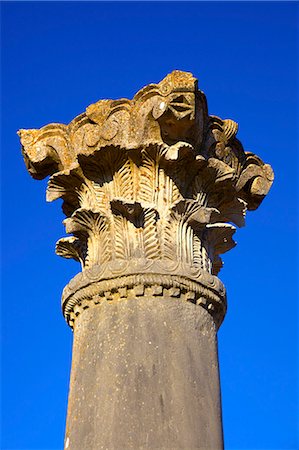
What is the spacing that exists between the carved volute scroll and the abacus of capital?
13 millimetres

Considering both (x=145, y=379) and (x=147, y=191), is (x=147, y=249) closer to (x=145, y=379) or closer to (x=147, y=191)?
(x=147, y=191)

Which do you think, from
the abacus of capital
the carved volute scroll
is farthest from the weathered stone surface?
the carved volute scroll

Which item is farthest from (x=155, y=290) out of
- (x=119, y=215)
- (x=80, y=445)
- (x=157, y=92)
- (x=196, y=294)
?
Answer: (x=157, y=92)

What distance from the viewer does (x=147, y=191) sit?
744 cm

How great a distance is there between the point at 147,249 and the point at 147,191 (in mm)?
669

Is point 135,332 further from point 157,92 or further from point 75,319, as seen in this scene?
point 157,92

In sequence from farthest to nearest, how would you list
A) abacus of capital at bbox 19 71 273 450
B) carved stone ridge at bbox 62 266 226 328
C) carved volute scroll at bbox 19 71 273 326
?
1. carved volute scroll at bbox 19 71 273 326
2. carved stone ridge at bbox 62 266 226 328
3. abacus of capital at bbox 19 71 273 450

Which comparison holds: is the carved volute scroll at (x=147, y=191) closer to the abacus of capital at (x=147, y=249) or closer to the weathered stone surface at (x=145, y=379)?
the abacus of capital at (x=147, y=249)

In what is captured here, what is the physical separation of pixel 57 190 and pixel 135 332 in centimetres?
202

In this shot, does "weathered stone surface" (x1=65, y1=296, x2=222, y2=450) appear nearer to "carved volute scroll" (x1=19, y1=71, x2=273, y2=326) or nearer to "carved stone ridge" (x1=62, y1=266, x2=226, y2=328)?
"carved stone ridge" (x1=62, y1=266, x2=226, y2=328)

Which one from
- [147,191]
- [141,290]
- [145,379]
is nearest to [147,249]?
[141,290]

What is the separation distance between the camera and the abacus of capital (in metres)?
6.31

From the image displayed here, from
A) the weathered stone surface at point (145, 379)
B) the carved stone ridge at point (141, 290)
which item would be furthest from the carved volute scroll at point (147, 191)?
the weathered stone surface at point (145, 379)

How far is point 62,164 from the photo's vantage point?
7859 millimetres
